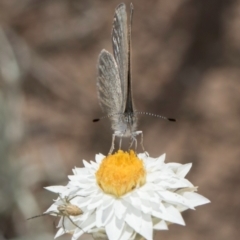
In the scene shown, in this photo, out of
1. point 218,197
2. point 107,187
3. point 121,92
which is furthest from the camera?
point 218,197

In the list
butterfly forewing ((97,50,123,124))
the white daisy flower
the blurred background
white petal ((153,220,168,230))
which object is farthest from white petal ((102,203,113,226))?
the blurred background

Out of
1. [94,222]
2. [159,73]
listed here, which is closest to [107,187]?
[94,222]

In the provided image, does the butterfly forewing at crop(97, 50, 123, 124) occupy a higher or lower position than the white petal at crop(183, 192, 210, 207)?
higher

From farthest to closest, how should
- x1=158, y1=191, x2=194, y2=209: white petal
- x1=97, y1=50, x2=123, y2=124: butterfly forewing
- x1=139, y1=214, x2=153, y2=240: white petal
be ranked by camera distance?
x1=97, y1=50, x2=123, y2=124: butterfly forewing → x1=158, y1=191, x2=194, y2=209: white petal → x1=139, y1=214, x2=153, y2=240: white petal

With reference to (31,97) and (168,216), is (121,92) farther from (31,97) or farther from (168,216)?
(31,97)

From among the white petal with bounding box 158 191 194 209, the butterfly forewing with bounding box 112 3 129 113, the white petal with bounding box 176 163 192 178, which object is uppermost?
the butterfly forewing with bounding box 112 3 129 113

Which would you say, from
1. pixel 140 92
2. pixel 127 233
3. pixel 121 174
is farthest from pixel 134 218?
pixel 140 92

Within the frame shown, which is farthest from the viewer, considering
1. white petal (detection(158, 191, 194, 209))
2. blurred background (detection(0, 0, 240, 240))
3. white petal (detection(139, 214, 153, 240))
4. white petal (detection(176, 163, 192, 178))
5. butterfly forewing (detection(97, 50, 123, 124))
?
blurred background (detection(0, 0, 240, 240))

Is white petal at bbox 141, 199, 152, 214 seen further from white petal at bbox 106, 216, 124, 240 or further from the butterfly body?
the butterfly body

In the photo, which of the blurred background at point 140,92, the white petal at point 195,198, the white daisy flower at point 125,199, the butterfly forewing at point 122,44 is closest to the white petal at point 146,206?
the white daisy flower at point 125,199
